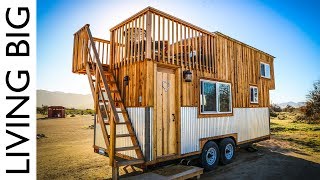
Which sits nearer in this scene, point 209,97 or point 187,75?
point 187,75

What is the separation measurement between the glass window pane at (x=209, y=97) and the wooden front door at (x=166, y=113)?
4.75 ft

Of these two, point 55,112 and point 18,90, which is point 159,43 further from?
point 55,112

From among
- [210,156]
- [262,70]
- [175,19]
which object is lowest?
[210,156]

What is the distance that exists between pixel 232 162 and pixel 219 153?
3.35ft

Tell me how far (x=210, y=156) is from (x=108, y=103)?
4.24 m

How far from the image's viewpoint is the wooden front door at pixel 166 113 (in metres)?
6.92

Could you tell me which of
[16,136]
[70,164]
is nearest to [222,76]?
[70,164]

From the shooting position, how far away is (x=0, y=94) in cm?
467

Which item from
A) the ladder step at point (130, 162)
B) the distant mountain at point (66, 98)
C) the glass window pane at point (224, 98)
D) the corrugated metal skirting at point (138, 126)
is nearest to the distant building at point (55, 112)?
the corrugated metal skirting at point (138, 126)

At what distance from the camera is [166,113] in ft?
23.6

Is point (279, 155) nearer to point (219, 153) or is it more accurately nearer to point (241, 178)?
point (219, 153)

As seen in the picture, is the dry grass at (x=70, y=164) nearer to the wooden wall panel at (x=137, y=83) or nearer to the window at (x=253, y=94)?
the wooden wall panel at (x=137, y=83)

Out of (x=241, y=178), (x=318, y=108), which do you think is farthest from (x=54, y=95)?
(x=241, y=178)

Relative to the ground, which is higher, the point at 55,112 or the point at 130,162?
the point at 130,162
